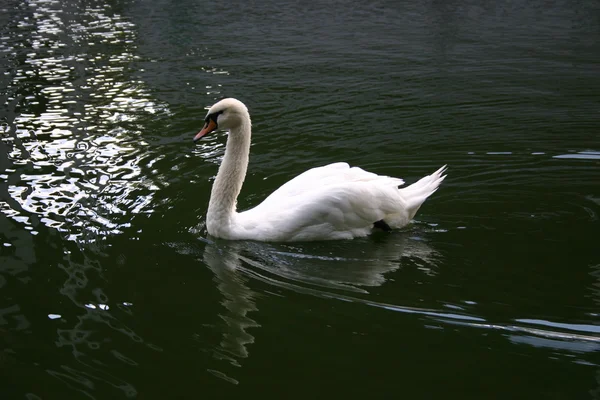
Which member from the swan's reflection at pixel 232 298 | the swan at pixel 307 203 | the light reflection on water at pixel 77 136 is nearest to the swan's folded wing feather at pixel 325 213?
the swan at pixel 307 203

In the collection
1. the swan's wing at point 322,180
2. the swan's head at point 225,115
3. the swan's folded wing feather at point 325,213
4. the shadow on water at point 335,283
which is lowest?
the shadow on water at point 335,283

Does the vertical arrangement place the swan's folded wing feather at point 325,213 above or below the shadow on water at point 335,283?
above

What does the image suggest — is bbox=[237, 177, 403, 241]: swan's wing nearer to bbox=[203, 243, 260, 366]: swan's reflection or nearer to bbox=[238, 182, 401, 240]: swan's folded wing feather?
bbox=[238, 182, 401, 240]: swan's folded wing feather

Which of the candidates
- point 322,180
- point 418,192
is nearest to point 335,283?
point 322,180

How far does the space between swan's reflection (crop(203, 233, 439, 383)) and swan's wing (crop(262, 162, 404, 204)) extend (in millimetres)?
486

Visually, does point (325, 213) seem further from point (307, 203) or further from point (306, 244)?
point (306, 244)

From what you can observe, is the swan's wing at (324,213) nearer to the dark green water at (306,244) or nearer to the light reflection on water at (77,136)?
the dark green water at (306,244)

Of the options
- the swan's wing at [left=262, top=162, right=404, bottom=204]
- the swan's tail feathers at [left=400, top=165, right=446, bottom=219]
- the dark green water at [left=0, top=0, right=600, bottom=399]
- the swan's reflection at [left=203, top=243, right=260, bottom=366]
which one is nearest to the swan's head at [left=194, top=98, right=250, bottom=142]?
the swan's wing at [left=262, top=162, right=404, bottom=204]

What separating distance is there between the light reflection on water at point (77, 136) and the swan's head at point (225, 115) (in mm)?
1146

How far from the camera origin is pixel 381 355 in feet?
15.3

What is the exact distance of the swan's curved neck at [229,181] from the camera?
267 inches

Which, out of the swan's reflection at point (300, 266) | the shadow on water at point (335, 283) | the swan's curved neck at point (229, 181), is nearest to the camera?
the shadow on water at point (335, 283)

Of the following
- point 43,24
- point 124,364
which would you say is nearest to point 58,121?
point 124,364

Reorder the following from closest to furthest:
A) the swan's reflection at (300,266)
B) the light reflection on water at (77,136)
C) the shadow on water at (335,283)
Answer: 1. the shadow on water at (335,283)
2. the swan's reflection at (300,266)
3. the light reflection on water at (77,136)
